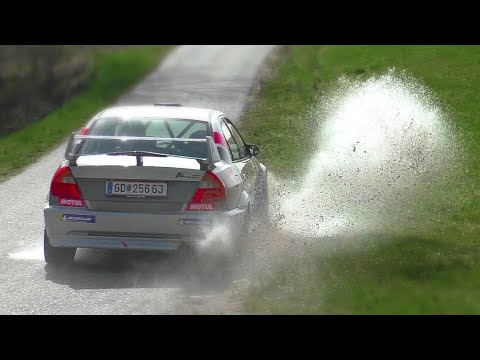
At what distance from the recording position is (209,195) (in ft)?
25.6

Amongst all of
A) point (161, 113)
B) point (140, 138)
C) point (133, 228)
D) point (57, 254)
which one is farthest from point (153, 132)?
point (57, 254)

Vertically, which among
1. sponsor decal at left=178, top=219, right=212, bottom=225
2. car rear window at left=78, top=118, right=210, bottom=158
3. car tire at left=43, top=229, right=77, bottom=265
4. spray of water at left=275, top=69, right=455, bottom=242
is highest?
car rear window at left=78, top=118, right=210, bottom=158

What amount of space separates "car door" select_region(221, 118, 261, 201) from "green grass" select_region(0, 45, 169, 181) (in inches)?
261

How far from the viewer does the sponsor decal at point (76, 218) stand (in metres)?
7.80

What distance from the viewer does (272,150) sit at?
17.9 meters

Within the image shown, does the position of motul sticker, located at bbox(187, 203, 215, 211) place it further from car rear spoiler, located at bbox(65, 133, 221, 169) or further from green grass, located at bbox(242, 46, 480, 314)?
green grass, located at bbox(242, 46, 480, 314)

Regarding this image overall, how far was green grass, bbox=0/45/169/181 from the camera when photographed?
18.0m

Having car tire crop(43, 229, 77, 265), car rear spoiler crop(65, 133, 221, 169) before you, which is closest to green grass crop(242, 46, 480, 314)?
car rear spoiler crop(65, 133, 221, 169)

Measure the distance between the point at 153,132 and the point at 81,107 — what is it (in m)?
16.3

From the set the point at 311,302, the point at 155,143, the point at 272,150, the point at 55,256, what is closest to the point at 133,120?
the point at 155,143

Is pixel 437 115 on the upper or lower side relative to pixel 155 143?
lower

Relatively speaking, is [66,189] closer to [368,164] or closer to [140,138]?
[140,138]
